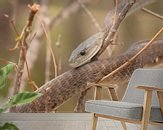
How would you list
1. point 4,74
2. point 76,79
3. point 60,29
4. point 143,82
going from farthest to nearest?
point 60,29, point 76,79, point 143,82, point 4,74

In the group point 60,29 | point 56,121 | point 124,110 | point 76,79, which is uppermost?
point 60,29

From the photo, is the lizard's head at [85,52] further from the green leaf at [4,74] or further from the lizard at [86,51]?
the green leaf at [4,74]

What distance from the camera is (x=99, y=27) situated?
15.0ft

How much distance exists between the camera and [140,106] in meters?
2.80

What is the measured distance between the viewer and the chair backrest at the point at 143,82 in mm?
3346

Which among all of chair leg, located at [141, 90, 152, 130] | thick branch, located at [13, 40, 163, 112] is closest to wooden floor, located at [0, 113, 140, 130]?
A: thick branch, located at [13, 40, 163, 112]

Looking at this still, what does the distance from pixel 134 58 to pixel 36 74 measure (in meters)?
1.18

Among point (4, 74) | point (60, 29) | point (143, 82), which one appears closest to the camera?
point (4, 74)

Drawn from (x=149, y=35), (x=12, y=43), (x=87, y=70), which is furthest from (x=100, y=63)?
(x=12, y=43)

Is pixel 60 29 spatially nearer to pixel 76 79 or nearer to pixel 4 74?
pixel 76 79

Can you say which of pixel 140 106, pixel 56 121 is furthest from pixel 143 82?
pixel 56 121

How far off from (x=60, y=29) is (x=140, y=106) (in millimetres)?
2037

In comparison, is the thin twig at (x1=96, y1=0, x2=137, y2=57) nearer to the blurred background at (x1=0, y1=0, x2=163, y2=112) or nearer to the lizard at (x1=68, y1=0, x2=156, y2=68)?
the lizard at (x1=68, y1=0, x2=156, y2=68)

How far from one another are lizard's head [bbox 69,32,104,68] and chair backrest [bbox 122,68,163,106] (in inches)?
33.1
